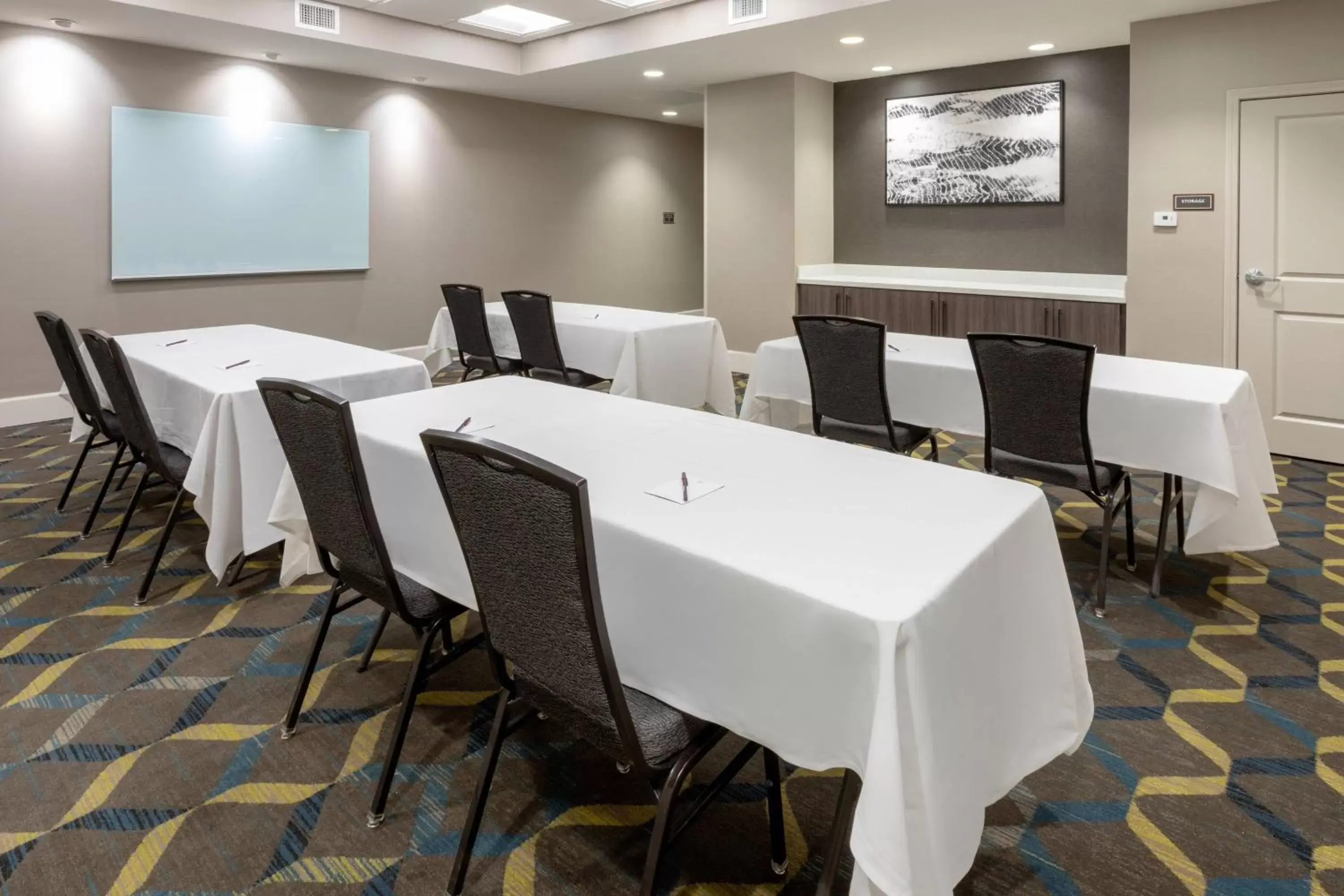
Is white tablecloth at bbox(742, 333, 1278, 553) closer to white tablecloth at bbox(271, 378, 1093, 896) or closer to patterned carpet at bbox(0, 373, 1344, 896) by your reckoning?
patterned carpet at bbox(0, 373, 1344, 896)

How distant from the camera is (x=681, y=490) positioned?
6.13 ft

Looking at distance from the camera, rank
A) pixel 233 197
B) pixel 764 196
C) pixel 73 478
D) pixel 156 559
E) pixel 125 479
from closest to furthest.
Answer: pixel 156 559 < pixel 73 478 < pixel 125 479 < pixel 233 197 < pixel 764 196

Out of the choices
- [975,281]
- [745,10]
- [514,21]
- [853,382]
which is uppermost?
[514,21]

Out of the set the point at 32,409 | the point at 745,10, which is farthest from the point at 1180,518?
the point at 32,409

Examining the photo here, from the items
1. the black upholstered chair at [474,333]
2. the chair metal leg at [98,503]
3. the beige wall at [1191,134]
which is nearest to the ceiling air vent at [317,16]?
the black upholstered chair at [474,333]

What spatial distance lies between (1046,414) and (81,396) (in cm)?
407

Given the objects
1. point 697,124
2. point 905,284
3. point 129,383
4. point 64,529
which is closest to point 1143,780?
point 129,383

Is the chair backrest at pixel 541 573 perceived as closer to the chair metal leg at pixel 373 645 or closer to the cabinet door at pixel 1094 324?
the chair metal leg at pixel 373 645

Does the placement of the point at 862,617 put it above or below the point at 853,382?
below

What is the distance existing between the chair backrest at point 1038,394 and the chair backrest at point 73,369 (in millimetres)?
3583

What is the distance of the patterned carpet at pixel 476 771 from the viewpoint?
1.84m

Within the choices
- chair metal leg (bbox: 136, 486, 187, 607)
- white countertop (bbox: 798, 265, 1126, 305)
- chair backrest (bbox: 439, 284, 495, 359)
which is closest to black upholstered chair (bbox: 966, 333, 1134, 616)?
chair metal leg (bbox: 136, 486, 187, 607)

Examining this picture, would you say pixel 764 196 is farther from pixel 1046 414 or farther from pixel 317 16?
pixel 1046 414

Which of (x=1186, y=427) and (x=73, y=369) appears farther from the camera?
(x=73, y=369)
